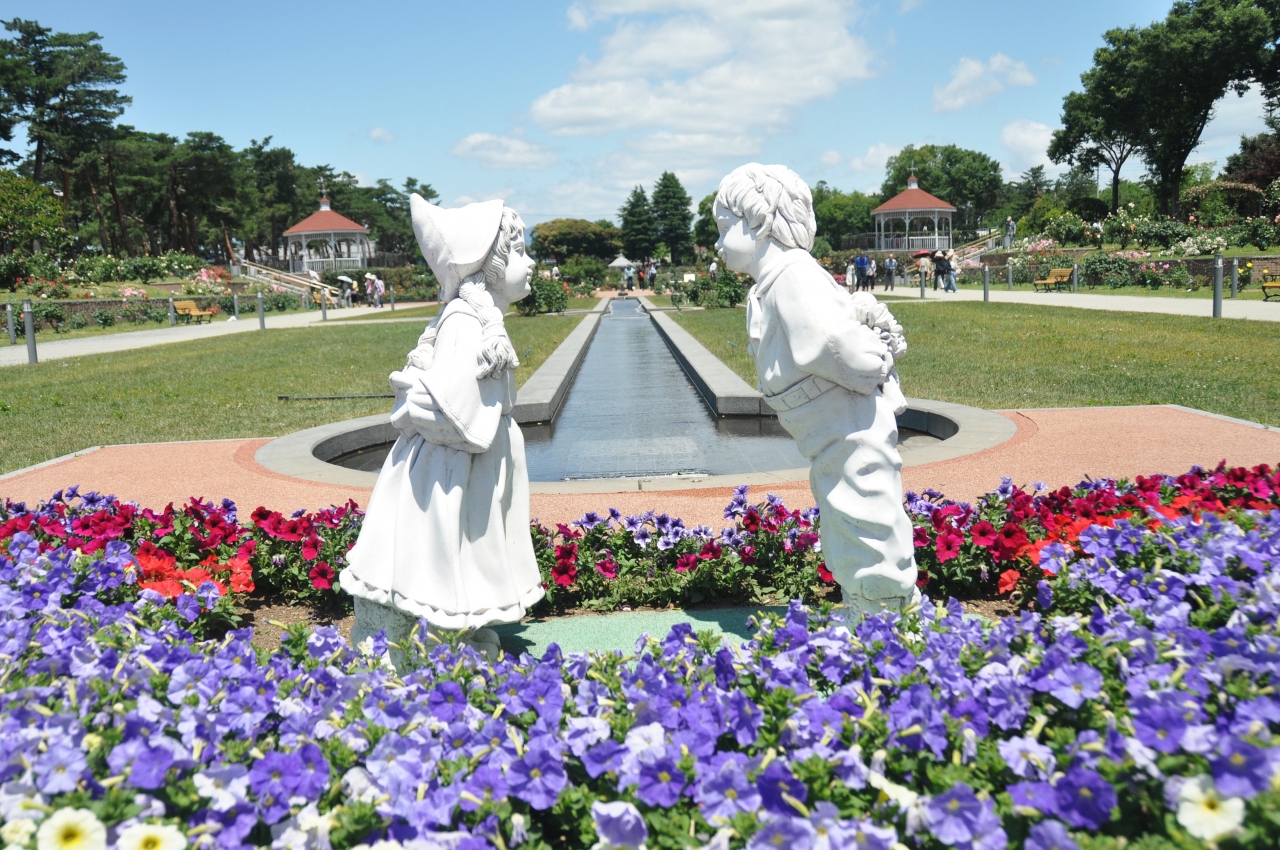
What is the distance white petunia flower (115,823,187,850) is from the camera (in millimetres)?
1802

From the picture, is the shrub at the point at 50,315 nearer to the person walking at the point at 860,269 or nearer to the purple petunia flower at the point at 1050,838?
the person walking at the point at 860,269

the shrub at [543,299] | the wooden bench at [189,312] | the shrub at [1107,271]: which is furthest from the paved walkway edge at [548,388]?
the shrub at [1107,271]

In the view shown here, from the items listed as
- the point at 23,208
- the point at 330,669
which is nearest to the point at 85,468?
the point at 330,669

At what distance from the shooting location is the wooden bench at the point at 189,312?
108 ft

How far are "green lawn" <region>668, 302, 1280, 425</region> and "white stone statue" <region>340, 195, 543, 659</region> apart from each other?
7.41m

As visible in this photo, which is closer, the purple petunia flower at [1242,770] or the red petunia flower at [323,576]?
the purple petunia flower at [1242,770]

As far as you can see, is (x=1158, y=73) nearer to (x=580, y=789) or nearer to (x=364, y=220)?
(x=580, y=789)

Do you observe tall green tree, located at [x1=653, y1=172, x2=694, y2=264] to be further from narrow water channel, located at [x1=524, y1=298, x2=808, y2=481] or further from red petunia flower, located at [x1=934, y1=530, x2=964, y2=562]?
red petunia flower, located at [x1=934, y1=530, x2=964, y2=562]

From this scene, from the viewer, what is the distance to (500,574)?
10.4 feet

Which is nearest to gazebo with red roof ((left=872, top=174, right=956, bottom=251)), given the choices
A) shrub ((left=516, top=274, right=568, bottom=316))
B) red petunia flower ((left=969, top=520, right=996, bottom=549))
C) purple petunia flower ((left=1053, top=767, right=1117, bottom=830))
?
shrub ((left=516, top=274, right=568, bottom=316))

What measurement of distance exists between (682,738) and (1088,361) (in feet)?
40.2

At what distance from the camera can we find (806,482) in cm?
615

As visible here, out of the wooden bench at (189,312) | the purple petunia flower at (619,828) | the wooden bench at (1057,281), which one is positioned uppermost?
the wooden bench at (189,312)

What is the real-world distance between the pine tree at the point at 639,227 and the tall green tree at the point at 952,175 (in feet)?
76.7
